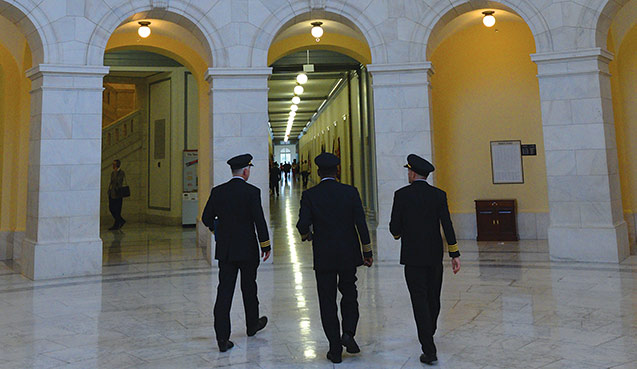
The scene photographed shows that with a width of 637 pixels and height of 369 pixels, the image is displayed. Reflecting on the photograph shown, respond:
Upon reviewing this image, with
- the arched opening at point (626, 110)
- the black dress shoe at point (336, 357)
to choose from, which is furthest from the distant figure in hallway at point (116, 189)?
the arched opening at point (626, 110)

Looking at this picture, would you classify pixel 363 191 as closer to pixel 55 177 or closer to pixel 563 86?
pixel 563 86

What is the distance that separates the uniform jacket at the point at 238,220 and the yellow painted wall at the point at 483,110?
6745mm

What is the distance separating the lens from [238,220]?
4023 millimetres

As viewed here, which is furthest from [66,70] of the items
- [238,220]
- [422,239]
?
[422,239]

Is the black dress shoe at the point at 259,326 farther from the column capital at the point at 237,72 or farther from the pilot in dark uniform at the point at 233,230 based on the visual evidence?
the column capital at the point at 237,72

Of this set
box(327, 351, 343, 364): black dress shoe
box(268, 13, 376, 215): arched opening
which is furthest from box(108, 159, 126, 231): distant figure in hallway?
box(327, 351, 343, 364): black dress shoe

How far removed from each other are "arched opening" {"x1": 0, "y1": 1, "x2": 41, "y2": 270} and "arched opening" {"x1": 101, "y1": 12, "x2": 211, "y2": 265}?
1.59 meters

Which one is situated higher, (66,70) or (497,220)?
(66,70)

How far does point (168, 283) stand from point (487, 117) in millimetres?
7243

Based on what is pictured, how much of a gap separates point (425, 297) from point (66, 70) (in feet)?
21.6

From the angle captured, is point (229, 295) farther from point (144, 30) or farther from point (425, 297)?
point (144, 30)

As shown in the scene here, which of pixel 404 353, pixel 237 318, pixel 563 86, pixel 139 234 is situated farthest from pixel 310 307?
pixel 139 234

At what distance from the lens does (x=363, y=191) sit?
15.1 m

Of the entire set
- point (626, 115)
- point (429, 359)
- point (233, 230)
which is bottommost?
point (429, 359)
